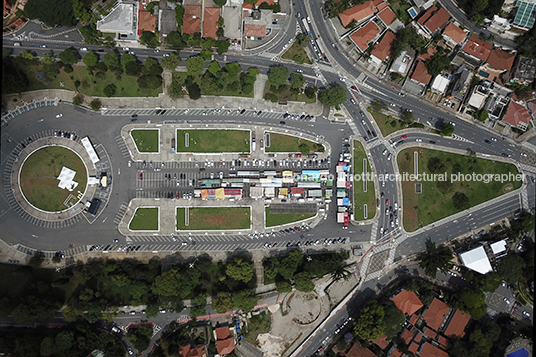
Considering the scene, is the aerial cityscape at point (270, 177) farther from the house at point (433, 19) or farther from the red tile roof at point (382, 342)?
the house at point (433, 19)

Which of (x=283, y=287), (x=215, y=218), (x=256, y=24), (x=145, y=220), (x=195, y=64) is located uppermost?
(x=256, y=24)

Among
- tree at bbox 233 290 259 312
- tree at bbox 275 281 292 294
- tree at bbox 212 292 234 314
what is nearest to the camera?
tree at bbox 233 290 259 312

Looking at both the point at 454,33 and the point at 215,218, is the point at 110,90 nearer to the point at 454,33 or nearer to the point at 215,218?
the point at 215,218

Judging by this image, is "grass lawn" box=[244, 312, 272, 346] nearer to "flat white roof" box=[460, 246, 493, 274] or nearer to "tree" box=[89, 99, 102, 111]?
"flat white roof" box=[460, 246, 493, 274]

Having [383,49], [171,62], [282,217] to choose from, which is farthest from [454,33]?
[171,62]

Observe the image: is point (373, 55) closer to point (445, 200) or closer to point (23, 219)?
point (445, 200)

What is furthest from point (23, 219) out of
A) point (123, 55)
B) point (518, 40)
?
point (518, 40)

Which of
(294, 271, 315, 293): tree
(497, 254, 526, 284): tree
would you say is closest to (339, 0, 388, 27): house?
(294, 271, 315, 293): tree
